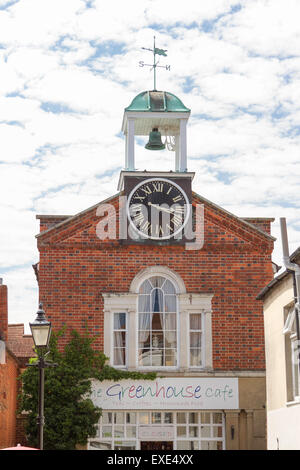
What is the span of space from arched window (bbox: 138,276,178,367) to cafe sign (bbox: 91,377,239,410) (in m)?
0.72

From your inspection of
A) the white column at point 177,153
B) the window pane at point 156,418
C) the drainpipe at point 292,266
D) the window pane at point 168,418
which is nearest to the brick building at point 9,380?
the window pane at point 156,418

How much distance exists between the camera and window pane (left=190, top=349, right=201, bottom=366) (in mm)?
26078

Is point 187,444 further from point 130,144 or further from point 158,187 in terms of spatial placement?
point 130,144

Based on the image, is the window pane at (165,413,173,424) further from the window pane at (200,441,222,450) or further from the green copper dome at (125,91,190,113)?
the green copper dome at (125,91,190,113)

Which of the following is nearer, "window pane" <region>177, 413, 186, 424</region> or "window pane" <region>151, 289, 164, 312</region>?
"window pane" <region>177, 413, 186, 424</region>

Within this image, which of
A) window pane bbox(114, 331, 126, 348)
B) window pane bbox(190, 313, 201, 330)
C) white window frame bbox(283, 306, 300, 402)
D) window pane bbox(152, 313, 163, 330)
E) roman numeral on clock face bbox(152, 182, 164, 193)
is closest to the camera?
white window frame bbox(283, 306, 300, 402)

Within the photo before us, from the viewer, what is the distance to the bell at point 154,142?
28047mm

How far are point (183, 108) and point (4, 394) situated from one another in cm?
1097

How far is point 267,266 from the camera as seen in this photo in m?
26.9

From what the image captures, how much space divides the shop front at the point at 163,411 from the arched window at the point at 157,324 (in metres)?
0.77

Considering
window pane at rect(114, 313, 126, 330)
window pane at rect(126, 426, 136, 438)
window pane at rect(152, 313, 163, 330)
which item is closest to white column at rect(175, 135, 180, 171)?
window pane at rect(152, 313, 163, 330)

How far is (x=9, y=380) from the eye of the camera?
88.4 ft
